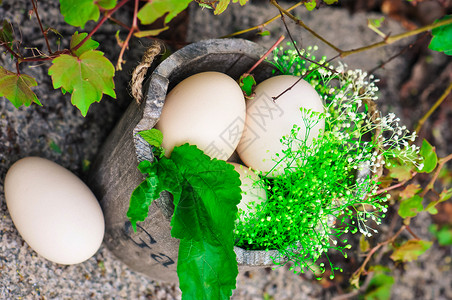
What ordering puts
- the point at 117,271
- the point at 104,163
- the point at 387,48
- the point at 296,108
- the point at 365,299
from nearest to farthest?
1. the point at 296,108
2. the point at 104,163
3. the point at 117,271
4. the point at 365,299
5. the point at 387,48

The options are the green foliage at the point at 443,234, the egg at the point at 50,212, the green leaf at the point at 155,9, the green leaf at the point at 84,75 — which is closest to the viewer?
the green leaf at the point at 155,9

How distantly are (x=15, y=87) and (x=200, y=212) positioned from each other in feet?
1.52

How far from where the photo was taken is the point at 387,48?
6.06 ft

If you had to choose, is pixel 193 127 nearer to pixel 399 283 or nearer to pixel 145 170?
pixel 145 170

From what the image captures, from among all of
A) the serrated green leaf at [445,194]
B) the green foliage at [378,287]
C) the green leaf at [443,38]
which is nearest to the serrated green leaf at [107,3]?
the green leaf at [443,38]

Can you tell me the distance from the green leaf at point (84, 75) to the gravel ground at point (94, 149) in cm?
39

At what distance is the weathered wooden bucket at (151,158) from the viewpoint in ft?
3.13

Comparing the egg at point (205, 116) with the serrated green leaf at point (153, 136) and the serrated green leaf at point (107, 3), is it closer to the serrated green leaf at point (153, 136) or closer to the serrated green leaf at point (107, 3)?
the serrated green leaf at point (153, 136)

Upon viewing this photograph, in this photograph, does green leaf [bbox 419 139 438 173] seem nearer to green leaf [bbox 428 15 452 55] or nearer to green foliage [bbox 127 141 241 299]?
green leaf [bbox 428 15 452 55]

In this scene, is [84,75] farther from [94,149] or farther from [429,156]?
[429,156]

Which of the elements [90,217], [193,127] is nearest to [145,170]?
[193,127]

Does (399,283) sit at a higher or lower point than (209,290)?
lower

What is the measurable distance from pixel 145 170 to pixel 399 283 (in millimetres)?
1232

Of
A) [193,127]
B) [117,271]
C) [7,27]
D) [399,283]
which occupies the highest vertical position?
[7,27]
